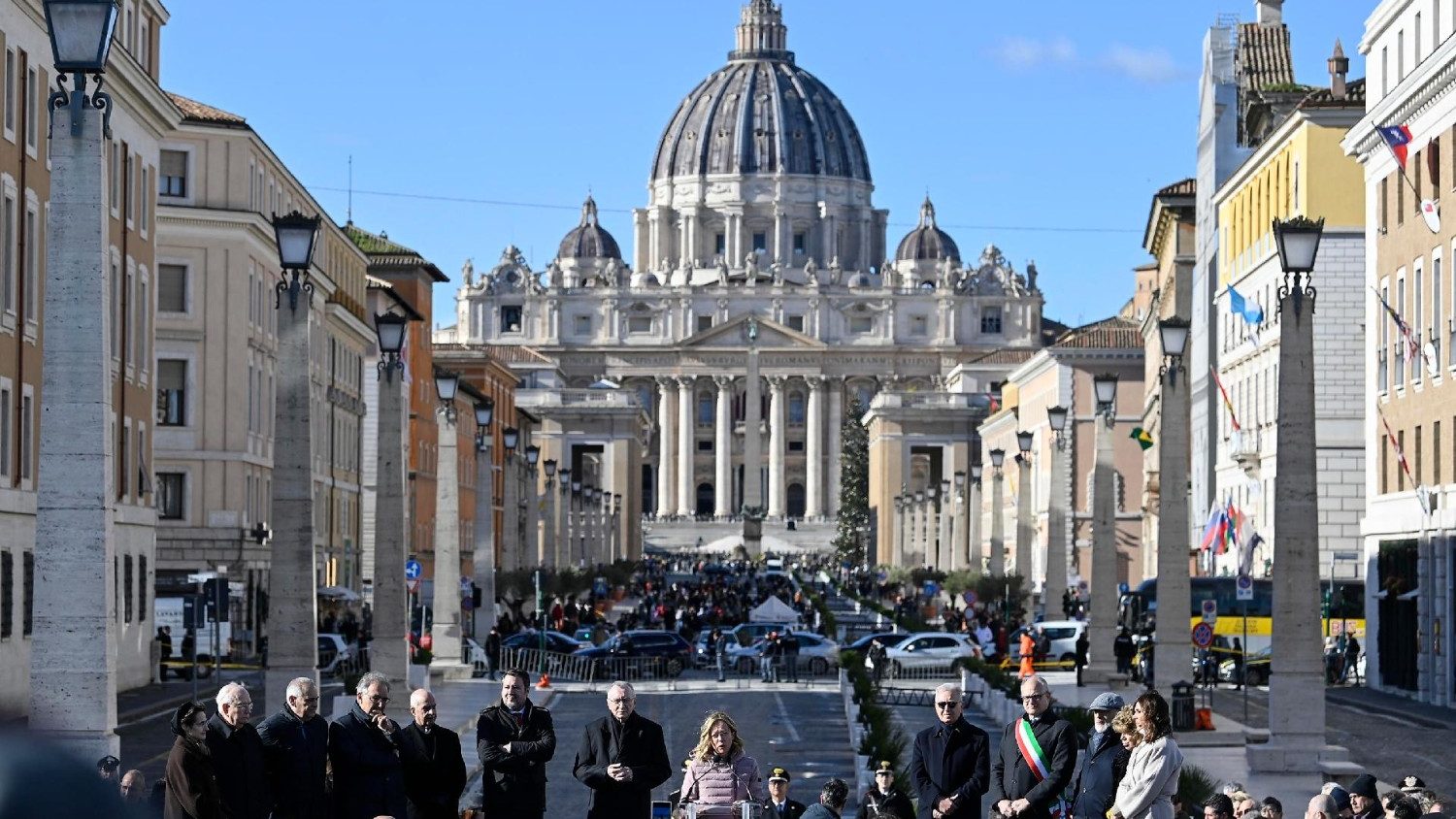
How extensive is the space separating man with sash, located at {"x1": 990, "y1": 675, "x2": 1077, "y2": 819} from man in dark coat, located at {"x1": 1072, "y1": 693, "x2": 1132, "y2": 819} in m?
0.14

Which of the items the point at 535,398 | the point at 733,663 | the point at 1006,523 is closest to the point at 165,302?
the point at 733,663

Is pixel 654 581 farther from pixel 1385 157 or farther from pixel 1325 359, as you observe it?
pixel 1385 157

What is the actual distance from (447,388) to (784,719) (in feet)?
22.5

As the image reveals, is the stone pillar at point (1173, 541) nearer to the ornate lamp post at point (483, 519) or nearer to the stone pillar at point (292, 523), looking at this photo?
the stone pillar at point (292, 523)

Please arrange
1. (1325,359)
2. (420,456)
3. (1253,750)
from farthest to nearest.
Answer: (420,456), (1325,359), (1253,750)

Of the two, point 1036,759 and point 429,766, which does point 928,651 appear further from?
point 429,766

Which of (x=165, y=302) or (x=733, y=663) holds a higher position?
(x=165, y=302)

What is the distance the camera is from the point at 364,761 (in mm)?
12016

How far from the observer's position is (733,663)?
53.7 m

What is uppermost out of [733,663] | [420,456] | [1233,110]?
[1233,110]

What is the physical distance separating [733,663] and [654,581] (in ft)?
183

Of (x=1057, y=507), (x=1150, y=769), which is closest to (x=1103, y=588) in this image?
(x=1057, y=507)

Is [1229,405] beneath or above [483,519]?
above

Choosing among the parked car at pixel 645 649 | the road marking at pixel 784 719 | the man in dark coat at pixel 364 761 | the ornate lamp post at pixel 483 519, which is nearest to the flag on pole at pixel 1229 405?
the parked car at pixel 645 649
